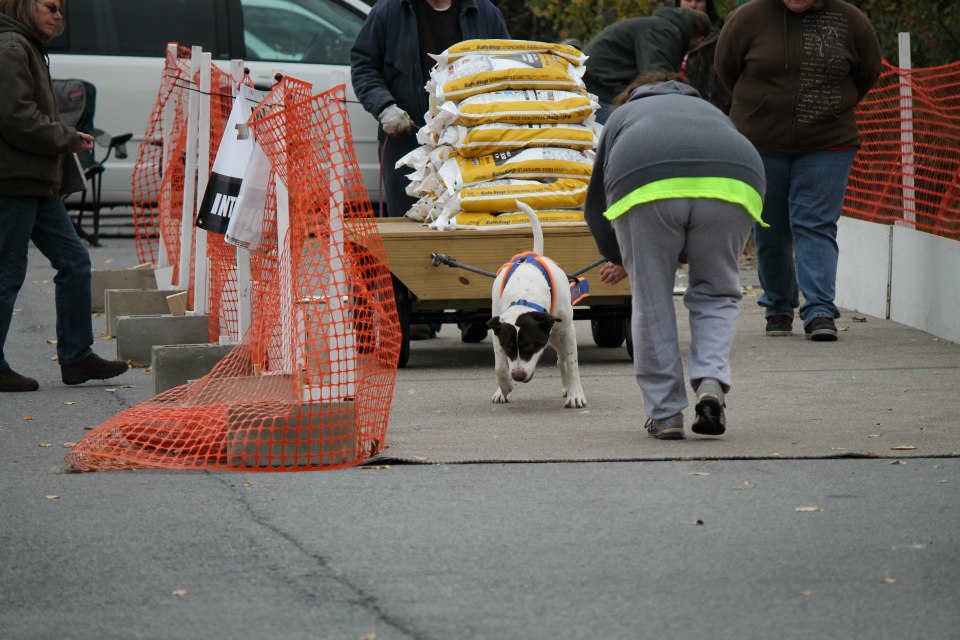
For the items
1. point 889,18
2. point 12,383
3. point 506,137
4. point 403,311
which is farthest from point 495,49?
point 889,18

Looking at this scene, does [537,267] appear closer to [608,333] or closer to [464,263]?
[464,263]

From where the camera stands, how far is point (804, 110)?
9.45m

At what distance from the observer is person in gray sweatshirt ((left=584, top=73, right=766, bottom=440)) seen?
621cm

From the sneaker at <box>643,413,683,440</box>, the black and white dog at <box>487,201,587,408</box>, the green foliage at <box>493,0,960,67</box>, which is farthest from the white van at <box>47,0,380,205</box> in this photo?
the sneaker at <box>643,413,683,440</box>

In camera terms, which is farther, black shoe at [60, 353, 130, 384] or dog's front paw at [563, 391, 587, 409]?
black shoe at [60, 353, 130, 384]

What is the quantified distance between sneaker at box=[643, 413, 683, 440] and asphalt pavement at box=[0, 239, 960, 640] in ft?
1.40

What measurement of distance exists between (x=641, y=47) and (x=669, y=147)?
5329mm

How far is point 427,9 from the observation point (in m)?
9.86

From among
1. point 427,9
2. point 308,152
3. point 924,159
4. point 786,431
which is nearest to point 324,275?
point 308,152

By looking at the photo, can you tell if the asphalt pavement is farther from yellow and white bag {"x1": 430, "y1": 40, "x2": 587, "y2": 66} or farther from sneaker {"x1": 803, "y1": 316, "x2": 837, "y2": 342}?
yellow and white bag {"x1": 430, "y1": 40, "x2": 587, "y2": 66}

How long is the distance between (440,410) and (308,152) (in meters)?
1.66

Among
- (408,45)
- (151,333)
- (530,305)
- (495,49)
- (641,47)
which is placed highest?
(641,47)

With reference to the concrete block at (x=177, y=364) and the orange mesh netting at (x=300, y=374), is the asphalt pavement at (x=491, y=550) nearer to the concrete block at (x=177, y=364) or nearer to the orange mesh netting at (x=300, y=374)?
the orange mesh netting at (x=300, y=374)

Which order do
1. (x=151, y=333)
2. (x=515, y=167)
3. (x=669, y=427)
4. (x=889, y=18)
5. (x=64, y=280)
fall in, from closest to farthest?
(x=669, y=427)
(x=64, y=280)
(x=515, y=167)
(x=151, y=333)
(x=889, y=18)
